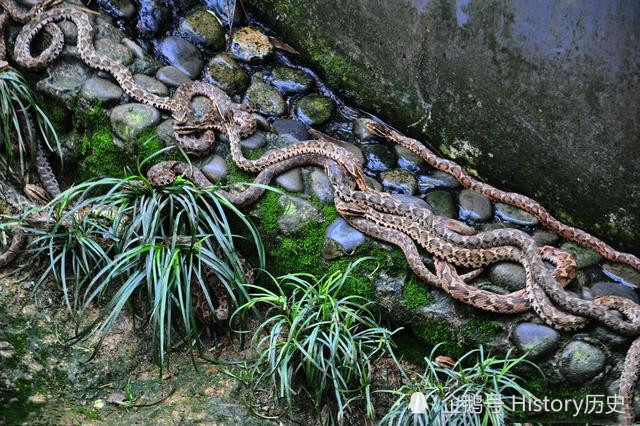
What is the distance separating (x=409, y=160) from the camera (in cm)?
700

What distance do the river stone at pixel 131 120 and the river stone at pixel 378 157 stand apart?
6.43ft

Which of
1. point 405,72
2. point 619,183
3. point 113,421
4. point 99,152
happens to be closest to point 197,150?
point 99,152

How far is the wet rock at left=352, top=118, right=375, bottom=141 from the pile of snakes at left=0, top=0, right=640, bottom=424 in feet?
0.18

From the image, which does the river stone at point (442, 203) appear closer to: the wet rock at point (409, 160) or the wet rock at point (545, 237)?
the wet rock at point (409, 160)

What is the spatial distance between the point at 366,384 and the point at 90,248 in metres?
2.47

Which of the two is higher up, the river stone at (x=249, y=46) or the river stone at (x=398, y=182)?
the river stone at (x=249, y=46)

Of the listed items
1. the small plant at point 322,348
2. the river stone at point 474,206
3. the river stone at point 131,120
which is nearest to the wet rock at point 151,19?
the river stone at point 131,120

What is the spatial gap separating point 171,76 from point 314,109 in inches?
55.5

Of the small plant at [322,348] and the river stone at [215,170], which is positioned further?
the river stone at [215,170]

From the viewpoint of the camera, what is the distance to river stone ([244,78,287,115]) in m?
7.27

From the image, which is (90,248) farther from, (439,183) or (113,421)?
(439,183)

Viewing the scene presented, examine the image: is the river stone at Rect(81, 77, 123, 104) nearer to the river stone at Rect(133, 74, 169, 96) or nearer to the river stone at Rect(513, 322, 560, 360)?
the river stone at Rect(133, 74, 169, 96)

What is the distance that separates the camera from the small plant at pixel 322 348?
546cm

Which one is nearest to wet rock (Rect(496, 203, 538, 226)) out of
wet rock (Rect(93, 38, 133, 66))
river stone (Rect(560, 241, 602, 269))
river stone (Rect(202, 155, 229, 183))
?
river stone (Rect(560, 241, 602, 269))
